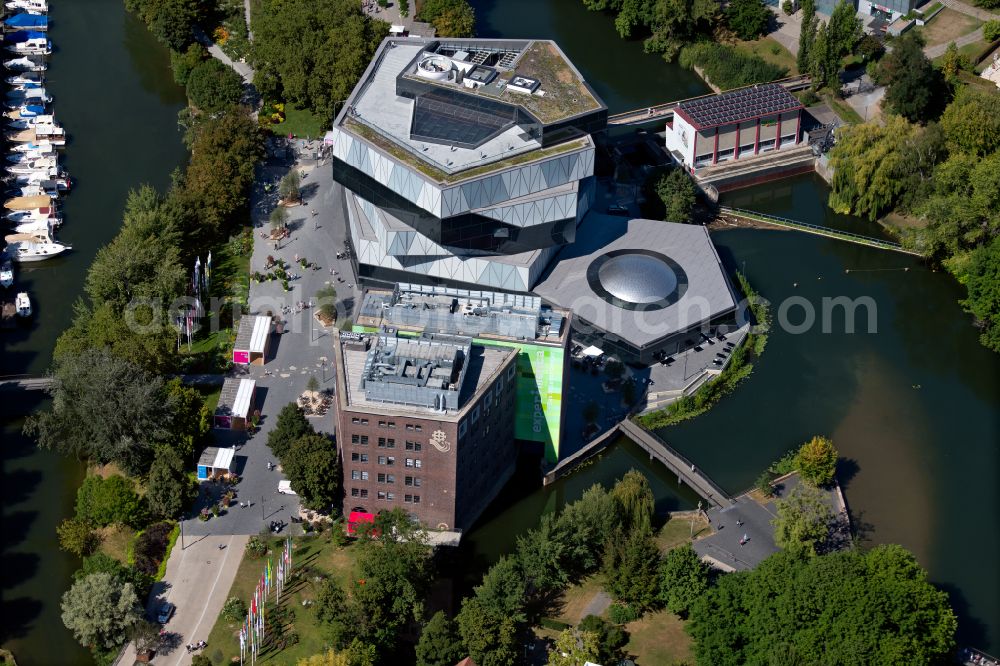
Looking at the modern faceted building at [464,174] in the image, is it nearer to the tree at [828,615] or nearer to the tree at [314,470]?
the tree at [314,470]

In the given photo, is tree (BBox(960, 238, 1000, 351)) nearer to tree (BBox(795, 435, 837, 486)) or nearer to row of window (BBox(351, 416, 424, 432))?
tree (BBox(795, 435, 837, 486))

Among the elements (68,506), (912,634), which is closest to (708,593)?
(912,634)

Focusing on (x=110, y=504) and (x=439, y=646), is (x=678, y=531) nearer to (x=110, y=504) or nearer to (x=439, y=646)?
(x=439, y=646)

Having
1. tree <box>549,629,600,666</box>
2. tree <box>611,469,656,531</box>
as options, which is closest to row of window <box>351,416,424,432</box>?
tree <box>611,469,656,531</box>

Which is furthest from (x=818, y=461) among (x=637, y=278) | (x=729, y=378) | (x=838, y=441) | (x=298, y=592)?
(x=298, y=592)

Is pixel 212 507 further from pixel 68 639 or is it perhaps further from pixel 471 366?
pixel 471 366

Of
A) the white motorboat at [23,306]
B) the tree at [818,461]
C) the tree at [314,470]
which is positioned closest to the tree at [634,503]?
the tree at [818,461]
